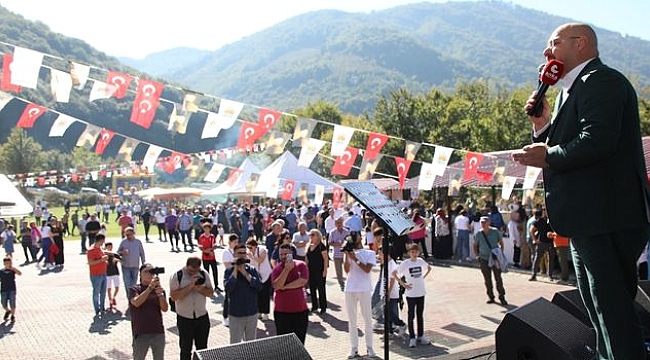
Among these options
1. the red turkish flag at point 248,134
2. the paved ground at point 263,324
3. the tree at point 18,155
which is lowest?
the tree at point 18,155

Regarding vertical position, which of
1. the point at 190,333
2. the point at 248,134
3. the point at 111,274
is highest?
the point at 248,134

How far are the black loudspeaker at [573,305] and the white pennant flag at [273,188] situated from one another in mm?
25509

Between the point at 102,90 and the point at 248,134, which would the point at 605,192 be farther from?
A: the point at 248,134

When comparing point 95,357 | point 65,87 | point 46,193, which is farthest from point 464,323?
point 46,193

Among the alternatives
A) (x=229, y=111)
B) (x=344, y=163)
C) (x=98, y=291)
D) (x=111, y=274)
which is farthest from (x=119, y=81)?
(x=344, y=163)

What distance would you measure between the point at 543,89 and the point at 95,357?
8761 millimetres

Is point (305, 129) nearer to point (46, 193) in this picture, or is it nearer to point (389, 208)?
point (389, 208)

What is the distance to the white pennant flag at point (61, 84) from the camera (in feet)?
47.4

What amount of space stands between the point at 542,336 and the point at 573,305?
1.03m

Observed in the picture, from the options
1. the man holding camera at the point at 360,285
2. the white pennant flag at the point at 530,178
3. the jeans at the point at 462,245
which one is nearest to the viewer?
the man holding camera at the point at 360,285

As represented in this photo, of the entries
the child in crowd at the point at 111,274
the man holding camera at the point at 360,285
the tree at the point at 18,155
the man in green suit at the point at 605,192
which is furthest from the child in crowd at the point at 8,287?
the tree at the point at 18,155

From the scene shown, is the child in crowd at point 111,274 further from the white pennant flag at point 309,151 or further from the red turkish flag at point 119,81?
the white pennant flag at point 309,151

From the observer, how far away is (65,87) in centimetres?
1452

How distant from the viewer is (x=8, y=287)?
1244cm
